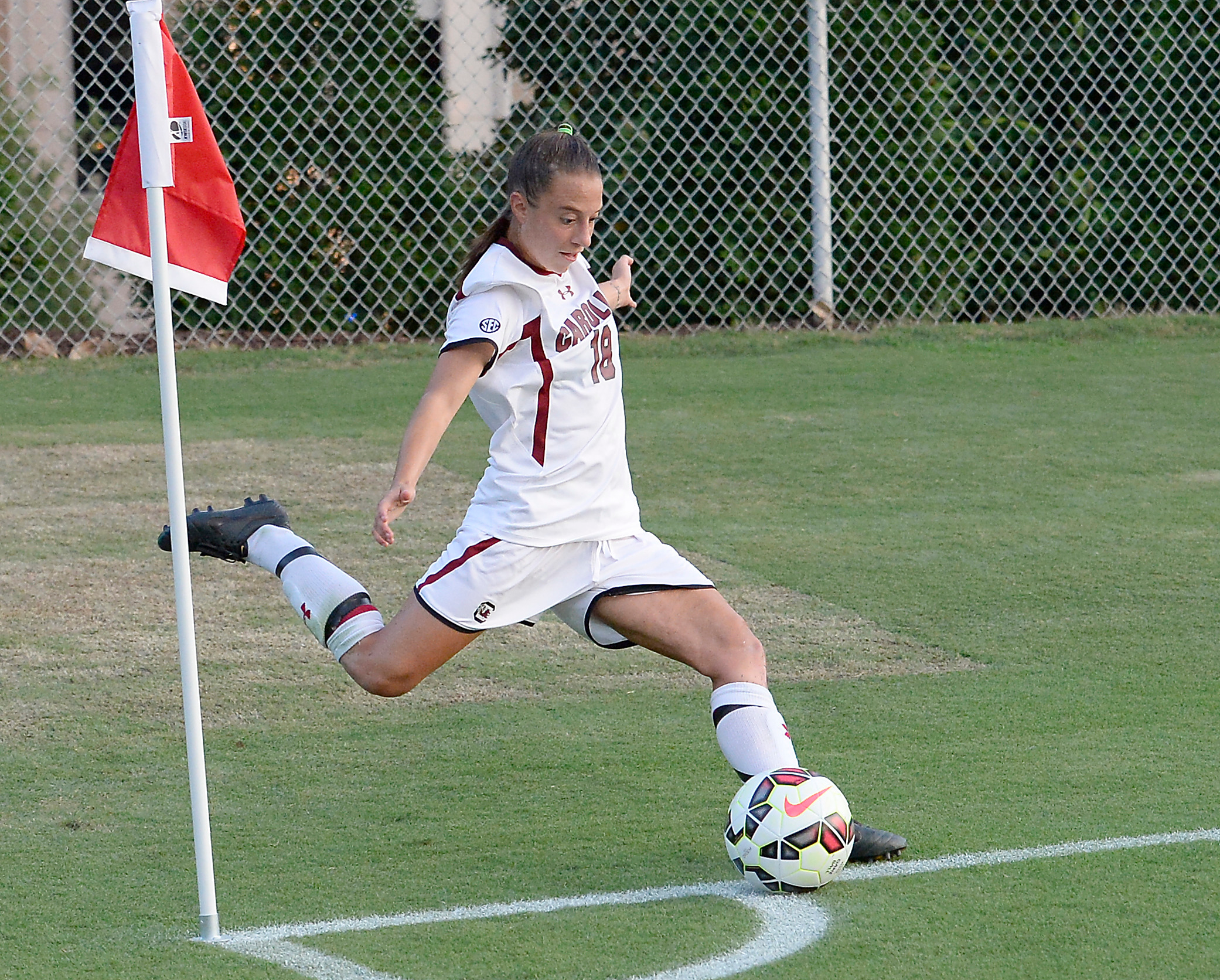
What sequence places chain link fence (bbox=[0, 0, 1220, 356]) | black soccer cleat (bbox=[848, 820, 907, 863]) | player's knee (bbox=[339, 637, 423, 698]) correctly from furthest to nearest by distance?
chain link fence (bbox=[0, 0, 1220, 356]) → player's knee (bbox=[339, 637, 423, 698]) → black soccer cleat (bbox=[848, 820, 907, 863])

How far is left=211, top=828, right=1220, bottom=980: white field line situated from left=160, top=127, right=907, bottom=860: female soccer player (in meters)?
0.24

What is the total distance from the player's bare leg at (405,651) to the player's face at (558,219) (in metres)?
0.85

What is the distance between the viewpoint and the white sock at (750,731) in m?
3.76

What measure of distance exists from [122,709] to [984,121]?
842 centimetres

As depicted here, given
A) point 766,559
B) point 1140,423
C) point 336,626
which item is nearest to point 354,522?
point 766,559

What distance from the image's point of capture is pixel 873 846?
3.76 meters

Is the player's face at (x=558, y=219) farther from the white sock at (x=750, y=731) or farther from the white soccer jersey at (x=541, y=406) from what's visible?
the white sock at (x=750, y=731)

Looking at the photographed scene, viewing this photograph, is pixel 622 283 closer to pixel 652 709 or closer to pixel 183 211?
pixel 183 211

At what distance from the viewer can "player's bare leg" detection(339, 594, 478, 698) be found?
3.93m

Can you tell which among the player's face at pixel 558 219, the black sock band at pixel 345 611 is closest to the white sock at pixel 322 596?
the black sock band at pixel 345 611

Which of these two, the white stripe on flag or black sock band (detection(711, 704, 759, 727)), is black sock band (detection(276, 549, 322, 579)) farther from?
black sock band (detection(711, 704, 759, 727))

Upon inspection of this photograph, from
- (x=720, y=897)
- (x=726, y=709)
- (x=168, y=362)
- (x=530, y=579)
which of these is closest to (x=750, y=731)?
(x=726, y=709)

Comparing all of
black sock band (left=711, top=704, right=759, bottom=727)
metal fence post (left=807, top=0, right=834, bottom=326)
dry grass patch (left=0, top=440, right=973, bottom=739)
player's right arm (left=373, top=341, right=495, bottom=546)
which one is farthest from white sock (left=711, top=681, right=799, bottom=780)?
metal fence post (left=807, top=0, right=834, bottom=326)

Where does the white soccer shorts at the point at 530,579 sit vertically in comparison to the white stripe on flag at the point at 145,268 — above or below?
below
